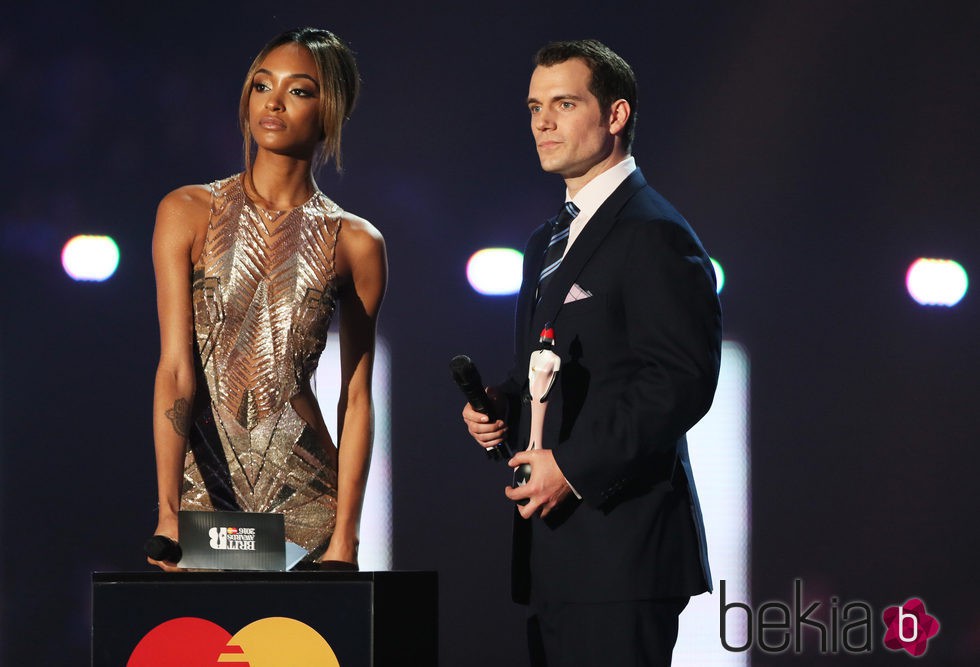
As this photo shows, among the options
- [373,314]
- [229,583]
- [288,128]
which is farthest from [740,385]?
[229,583]

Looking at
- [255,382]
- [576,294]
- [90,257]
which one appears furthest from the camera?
[90,257]

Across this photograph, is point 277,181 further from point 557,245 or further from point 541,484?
point 541,484

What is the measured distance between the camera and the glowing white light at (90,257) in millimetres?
3467

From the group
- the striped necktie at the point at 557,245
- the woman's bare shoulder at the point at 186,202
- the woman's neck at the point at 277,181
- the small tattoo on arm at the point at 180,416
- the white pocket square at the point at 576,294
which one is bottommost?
the small tattoo on arm at the point at 180,416

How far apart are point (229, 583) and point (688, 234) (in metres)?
0.87

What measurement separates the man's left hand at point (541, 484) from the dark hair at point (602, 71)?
59 cm

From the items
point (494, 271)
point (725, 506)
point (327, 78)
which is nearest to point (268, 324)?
point (327, 78)

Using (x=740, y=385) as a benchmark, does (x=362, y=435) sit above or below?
below

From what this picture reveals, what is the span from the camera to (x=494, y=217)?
11.8ft

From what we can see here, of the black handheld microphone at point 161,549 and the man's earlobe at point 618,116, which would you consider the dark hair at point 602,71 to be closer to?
the man's earlobe at point 618,116

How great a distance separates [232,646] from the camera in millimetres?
1587

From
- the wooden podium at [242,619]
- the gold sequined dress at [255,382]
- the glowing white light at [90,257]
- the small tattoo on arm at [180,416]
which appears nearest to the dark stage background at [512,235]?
the glowing white light at [90,257]

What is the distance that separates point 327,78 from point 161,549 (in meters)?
0.98

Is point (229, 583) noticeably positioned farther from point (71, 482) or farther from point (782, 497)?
point (782, 497)
